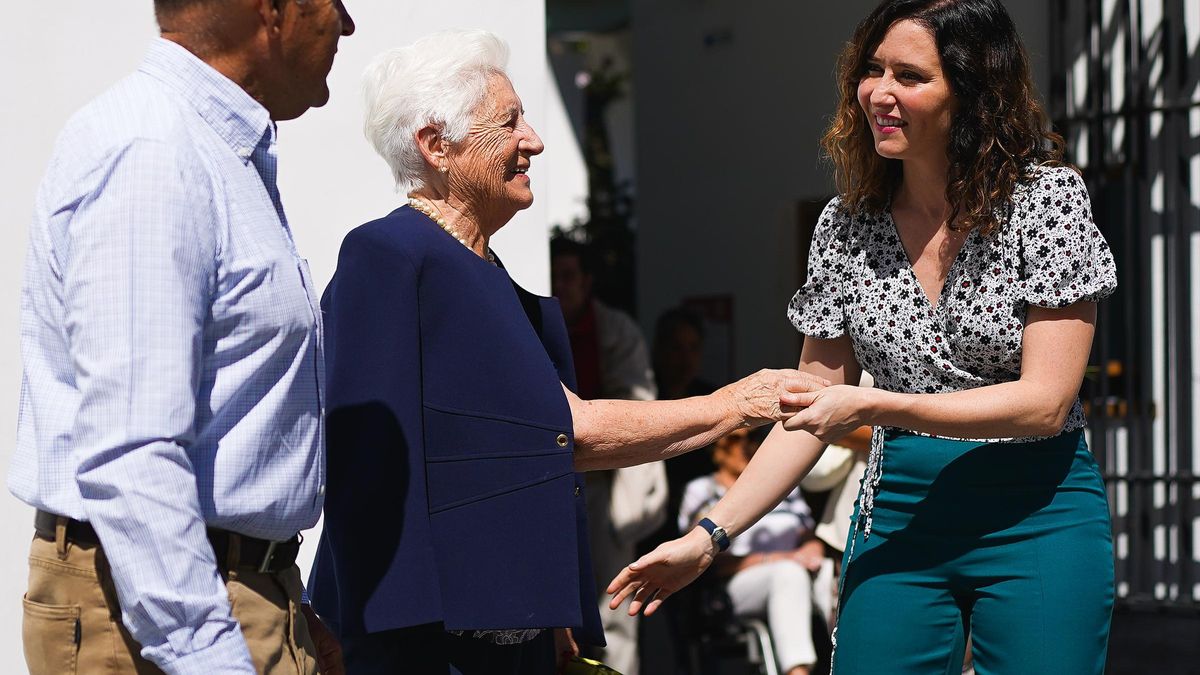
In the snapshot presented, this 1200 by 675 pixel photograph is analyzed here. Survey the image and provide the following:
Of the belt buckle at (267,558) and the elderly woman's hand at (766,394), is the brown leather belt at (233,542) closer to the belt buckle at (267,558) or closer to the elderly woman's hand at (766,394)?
the belt buckle at (267,558)

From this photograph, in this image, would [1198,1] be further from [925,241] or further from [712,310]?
[925,241]

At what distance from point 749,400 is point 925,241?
51 cm

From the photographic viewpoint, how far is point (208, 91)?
171 centimetres

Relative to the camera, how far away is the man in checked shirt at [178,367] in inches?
59.6

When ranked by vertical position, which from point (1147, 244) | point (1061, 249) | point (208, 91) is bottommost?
point (1147, 244)

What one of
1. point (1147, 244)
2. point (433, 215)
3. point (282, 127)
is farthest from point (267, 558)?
point (1147, 244)

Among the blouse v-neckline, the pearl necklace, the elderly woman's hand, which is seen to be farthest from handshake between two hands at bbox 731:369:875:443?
the pearl necklace

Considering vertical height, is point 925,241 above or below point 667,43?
below

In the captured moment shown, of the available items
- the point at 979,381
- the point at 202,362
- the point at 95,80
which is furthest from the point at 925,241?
the point at 95,80

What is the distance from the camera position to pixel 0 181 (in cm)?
340

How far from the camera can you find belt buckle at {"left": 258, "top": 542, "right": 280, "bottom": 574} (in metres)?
1.76

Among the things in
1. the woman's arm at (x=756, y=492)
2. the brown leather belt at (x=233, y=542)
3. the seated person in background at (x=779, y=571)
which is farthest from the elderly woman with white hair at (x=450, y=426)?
the seated person in background at (x=779, y=571)

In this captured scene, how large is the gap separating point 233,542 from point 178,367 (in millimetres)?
298

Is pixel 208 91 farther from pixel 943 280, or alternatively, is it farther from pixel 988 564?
pixel 988 564
